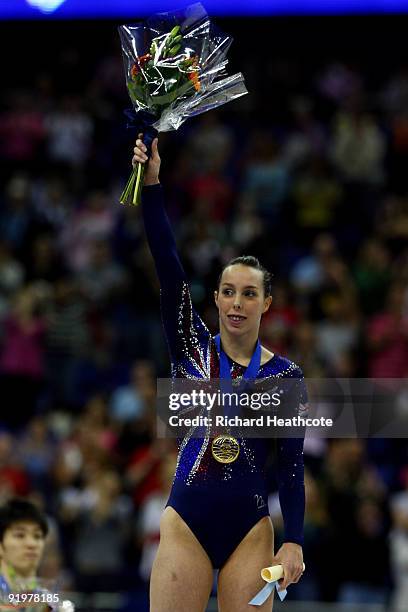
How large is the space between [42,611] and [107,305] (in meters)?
6.19

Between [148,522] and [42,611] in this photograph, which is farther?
[148,522]

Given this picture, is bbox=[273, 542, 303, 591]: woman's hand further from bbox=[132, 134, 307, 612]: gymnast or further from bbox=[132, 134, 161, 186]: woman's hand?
bbox=[132, 134, 161, 186]: woman's hand

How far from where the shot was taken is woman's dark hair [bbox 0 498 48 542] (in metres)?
4.89

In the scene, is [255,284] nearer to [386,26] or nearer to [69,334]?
[69,334]

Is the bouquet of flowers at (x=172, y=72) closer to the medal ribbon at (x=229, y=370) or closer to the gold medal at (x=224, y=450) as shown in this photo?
the medal ribbon at (x=229, y=370)

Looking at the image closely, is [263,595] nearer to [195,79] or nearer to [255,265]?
[255,265]

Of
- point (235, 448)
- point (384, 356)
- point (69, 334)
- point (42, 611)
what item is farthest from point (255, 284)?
point (69, 334)

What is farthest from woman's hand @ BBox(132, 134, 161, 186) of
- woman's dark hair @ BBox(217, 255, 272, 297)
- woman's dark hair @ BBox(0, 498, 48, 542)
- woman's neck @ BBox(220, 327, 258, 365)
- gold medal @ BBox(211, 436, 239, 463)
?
woman's dark hair @ BBox(0, 498, 48, 542)

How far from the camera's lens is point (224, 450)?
409 centimetres

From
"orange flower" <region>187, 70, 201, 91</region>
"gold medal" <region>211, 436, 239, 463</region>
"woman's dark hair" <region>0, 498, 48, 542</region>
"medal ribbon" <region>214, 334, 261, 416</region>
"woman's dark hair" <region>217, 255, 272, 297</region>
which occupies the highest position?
"orange flower" <region>187, 70, 201, 91</region>

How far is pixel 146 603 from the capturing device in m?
7.32

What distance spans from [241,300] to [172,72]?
88 centimetres

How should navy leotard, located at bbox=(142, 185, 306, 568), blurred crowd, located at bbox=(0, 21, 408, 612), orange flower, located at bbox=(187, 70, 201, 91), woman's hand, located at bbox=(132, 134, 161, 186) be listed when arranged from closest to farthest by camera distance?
navy leotard, located at bbox=(142, 185, 306, 568), woman's hand, located at bbox=(132, 134, 161, 186), orange flower, located at bbox=(187, 70, 201, 91), blurred crowd, located at bbox=(0, 21, 408, 612)

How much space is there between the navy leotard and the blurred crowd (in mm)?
2270
